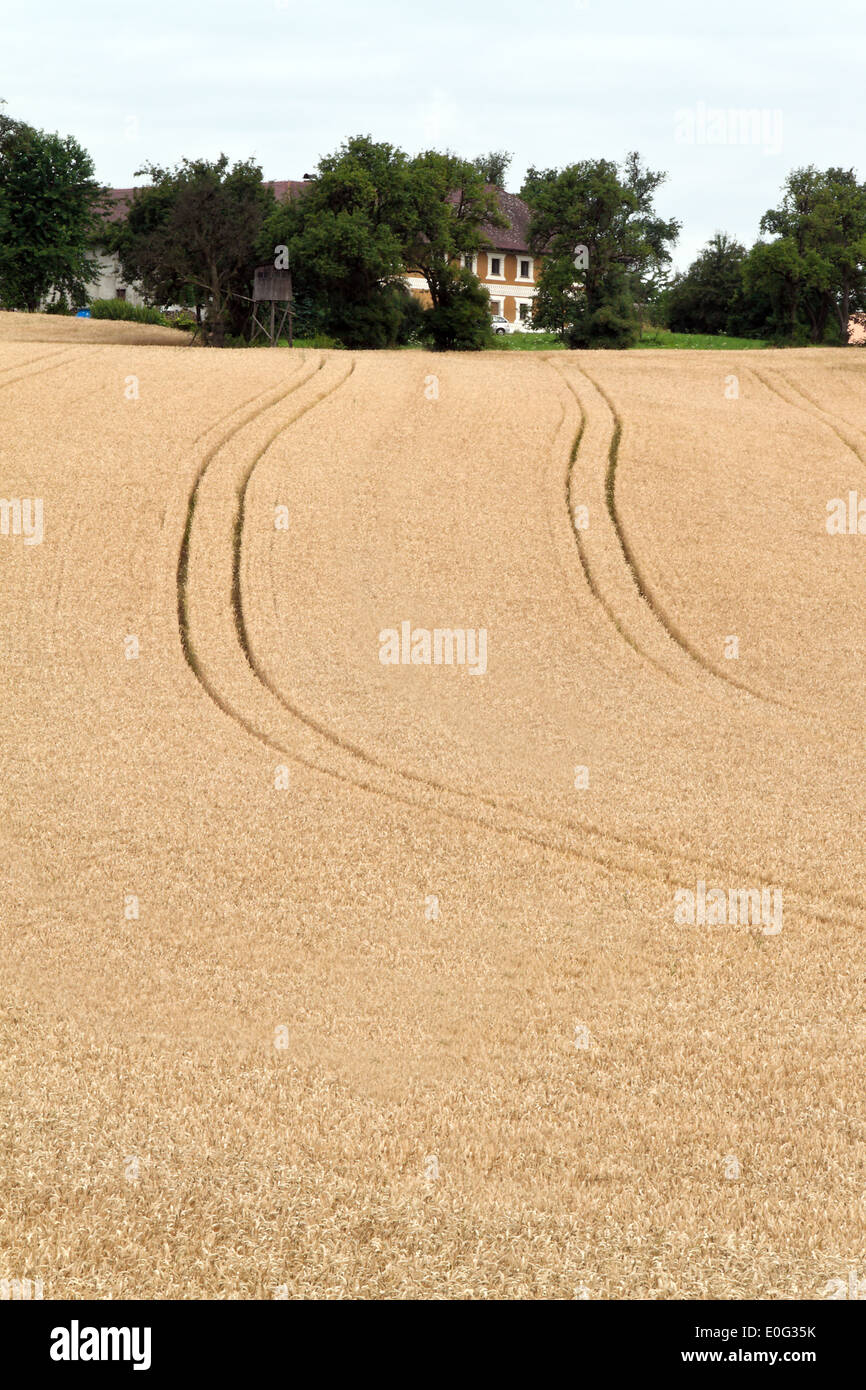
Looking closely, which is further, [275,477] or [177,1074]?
[275,477]

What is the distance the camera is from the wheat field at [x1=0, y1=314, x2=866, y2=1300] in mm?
5500

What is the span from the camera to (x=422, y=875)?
31.2 feet

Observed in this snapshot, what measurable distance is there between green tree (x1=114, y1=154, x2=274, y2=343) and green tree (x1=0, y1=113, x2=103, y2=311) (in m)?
6.80

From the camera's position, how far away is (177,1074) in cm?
672

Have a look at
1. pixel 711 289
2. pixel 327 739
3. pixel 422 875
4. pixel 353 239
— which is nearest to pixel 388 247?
pixel 353 239

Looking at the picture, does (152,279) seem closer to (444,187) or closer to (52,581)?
(444,187)

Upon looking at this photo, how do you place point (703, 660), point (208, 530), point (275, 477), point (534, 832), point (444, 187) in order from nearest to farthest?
point (534, 832) < point (703, 660) < point (208, 530) < point (275, 477) < point (444, 187)

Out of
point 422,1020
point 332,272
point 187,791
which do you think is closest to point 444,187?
point 332,272

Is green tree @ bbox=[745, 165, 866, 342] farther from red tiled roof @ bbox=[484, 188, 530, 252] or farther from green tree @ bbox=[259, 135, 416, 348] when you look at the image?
red tiled roof @ bbox=[484, 188, 530, 252]

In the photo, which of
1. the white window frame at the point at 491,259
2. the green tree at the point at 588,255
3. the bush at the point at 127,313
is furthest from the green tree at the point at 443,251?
the white window frame at the point at 491,259

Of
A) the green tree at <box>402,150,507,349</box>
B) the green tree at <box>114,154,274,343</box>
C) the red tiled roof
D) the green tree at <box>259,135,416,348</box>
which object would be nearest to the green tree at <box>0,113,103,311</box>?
the green tree at <box>114,154,274,343</box>

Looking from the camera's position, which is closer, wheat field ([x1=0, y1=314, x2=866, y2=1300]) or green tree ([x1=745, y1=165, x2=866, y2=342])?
wheat field ([x1=0, y1=314, x2=866, y2=1300])

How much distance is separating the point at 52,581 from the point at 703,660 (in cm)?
916

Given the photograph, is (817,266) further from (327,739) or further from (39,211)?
(327,739)
